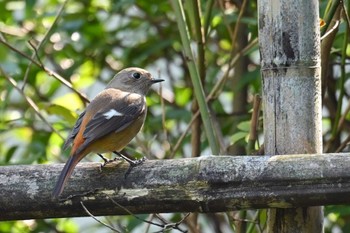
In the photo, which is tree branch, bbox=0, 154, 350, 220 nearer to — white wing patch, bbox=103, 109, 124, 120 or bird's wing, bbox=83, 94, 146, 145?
bird's wing, bbox=83, 94, 146, 145

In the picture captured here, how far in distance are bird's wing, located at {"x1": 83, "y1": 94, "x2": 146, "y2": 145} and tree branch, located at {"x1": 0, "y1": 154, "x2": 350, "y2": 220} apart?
562 mm

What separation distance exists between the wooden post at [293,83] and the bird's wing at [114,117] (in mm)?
893

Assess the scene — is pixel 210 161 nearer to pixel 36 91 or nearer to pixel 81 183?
pixel 81 183

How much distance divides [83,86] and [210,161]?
2.70 metres

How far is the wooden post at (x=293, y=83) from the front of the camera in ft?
9.58

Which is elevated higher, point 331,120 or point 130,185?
point 331,120

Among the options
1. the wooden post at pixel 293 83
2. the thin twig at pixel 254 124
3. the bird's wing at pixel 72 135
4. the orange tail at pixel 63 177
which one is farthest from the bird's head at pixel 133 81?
the wooden post at pixel 293 83

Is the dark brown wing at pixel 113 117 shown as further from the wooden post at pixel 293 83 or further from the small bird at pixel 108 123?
the wooden post at pixel 293 83

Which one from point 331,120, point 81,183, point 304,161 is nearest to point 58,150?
point 331,120

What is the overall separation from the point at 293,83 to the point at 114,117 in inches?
44.6

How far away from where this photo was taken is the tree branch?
2.71 m

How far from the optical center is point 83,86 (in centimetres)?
543

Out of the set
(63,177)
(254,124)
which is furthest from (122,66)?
(63,177)

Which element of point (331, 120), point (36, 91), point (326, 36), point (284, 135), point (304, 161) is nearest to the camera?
point (304, 161)
